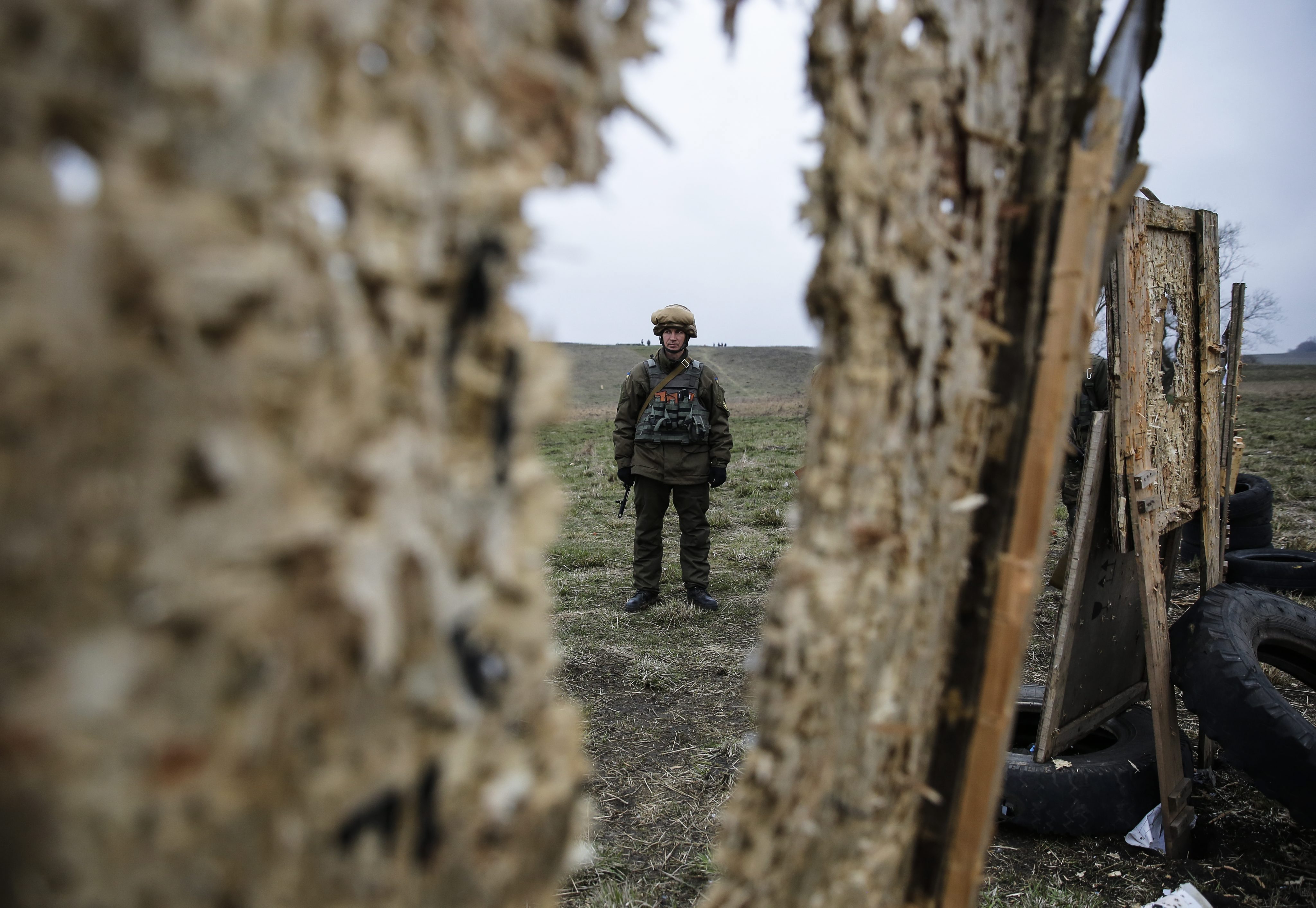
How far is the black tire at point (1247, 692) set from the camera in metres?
2.64

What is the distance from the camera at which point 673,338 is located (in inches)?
229

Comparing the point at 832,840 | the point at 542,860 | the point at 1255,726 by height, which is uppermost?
the point at 542,860

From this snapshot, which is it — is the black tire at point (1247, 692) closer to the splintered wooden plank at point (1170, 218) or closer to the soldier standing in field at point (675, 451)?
the splintered wooden plank at point (1170, 218)

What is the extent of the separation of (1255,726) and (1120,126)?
113 inches

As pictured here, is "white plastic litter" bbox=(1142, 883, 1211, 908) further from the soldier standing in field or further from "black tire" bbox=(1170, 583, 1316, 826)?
the soldier standing in field

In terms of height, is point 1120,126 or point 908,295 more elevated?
point 1120,126

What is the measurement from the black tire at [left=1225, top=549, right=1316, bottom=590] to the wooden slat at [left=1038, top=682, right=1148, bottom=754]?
234 centimetres

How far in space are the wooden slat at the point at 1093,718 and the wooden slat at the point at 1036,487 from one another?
8.54 ft

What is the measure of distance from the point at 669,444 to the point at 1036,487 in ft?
16.1

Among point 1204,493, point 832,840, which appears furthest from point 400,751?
point 1204,493

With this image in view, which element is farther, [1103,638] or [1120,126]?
[1103,638]

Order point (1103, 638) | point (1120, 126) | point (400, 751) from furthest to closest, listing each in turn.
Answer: point (1103, 638) < point (1120, 126) < point (400, 751)

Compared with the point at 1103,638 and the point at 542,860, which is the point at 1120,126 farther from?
the point at 1103,638

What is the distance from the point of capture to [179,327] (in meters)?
0.43
